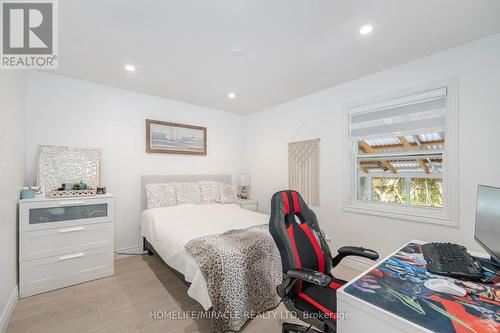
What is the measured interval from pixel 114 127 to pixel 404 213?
423 centimetres

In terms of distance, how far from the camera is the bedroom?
1777 millimetres

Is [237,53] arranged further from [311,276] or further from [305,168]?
[311,276]

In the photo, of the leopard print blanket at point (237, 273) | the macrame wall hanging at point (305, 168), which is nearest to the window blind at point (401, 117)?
the macrame wall hanging at point (305, 168)

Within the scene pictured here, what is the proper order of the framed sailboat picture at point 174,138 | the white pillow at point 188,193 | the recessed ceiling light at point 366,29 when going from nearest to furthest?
1. the recessed ceiling light at point 366,29
2. the white pillow at point 188,193
3. the framed sailboat picture at point 174,138

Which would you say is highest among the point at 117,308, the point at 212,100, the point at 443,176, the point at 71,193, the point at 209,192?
the point at 212,100

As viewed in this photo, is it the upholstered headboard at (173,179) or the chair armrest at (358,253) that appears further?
the upholstered headboard at (173,179)

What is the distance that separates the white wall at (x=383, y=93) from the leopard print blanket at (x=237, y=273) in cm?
151

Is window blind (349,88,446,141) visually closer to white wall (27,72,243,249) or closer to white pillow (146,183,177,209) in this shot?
white wall (27,72,243,249)

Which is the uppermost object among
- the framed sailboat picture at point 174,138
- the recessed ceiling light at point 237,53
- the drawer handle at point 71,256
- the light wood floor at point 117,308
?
the recessed ceiling light at point 237,53

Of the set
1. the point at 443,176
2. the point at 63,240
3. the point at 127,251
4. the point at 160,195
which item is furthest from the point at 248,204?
the point at 443,176

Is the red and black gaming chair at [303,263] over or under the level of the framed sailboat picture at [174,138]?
under

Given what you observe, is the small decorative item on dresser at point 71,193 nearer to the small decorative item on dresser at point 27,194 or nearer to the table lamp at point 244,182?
the small decorative item on dresser at point 27,194

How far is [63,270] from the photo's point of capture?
2.39 m

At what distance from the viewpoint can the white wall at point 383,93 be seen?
6.52ft
